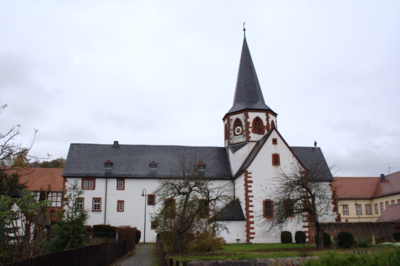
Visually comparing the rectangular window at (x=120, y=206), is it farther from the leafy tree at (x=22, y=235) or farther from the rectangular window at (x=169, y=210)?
the leafy tree at (x=22, y=235)

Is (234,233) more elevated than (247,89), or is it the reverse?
(247,89)

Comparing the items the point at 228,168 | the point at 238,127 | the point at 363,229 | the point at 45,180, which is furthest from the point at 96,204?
the point at 363,229

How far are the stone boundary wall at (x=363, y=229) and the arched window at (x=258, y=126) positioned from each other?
12.4 m

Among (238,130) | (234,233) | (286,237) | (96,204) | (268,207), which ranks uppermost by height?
(238,130)

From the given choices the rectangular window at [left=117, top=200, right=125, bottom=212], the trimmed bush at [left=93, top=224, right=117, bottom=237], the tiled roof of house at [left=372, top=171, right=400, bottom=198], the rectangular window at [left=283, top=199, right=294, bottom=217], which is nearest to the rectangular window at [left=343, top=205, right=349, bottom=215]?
the tiled roof of house at [left=372, top=171, right=400, bottom=198]

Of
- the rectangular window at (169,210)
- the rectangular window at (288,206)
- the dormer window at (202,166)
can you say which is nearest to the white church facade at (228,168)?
the dormer window at (202,166)

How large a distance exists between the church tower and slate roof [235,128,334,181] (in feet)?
6.21

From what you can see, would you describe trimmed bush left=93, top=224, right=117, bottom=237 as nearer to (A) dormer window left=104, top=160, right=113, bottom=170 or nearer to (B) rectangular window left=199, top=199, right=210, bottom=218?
(A) dormer window left=104, top=160, right=113, bottom=170

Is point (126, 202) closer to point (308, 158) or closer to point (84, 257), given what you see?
point (308, 158)

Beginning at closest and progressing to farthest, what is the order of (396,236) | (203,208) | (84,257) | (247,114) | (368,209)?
1. (84,257)
2. (203,208)
3. (396,236)
4. (247,114)
5. (368,209)

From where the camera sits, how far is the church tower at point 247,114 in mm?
39000

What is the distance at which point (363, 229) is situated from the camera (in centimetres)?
3067

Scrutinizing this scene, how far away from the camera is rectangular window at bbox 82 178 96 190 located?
3791cm

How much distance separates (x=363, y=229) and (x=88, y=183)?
27011mm
